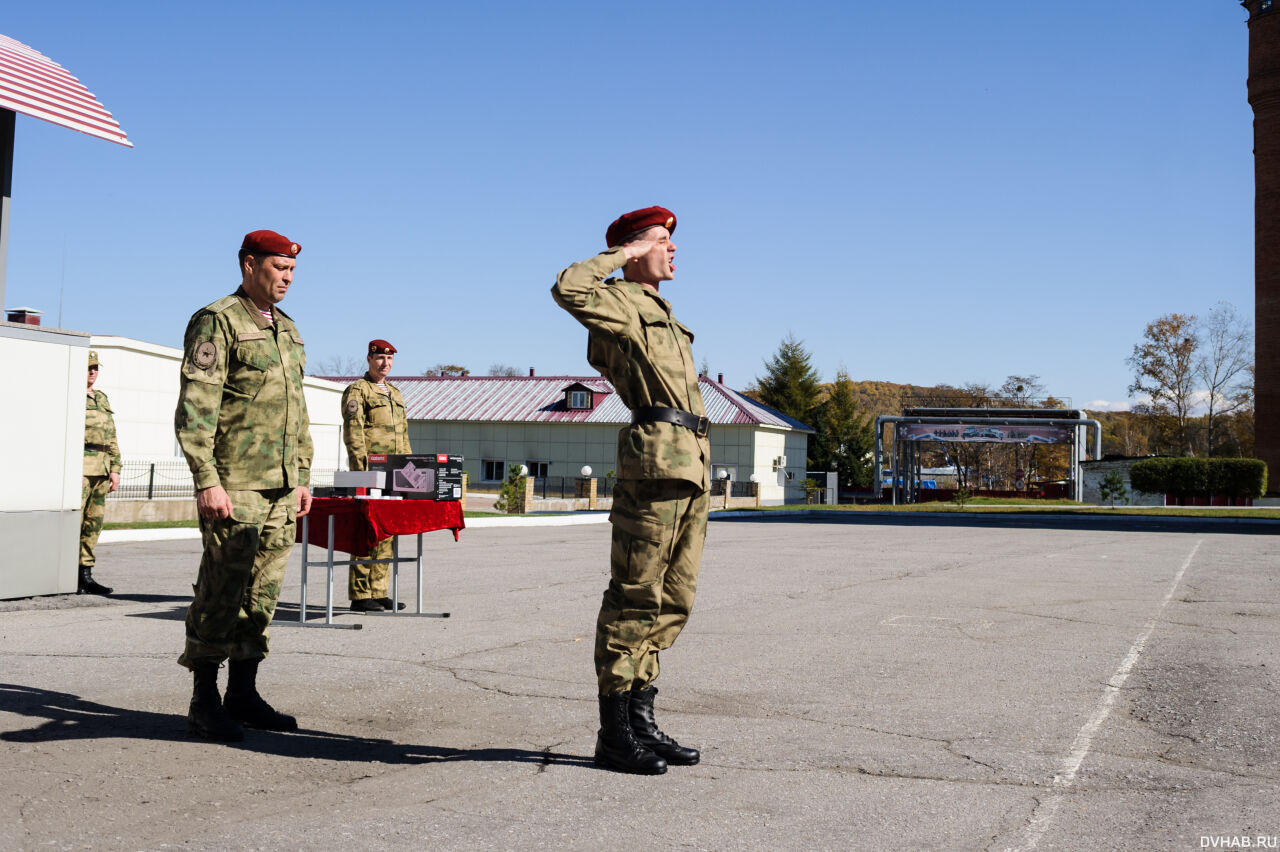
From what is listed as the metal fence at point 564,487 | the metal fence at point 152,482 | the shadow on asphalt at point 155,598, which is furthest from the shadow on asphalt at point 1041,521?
the shadow on asphalt at point 155,598

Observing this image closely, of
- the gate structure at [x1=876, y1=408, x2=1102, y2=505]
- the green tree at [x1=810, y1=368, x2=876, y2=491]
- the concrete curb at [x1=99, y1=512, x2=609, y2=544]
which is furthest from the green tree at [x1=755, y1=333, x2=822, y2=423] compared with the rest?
the concrete curb at [x1=99, y1=512, x2=609, y2=544]

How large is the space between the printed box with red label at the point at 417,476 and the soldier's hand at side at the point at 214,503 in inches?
143

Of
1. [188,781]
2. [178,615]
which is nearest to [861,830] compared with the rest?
[188,781]

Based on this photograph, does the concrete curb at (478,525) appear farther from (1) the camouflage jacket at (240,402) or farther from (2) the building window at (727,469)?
(2) the building window at (727,469)

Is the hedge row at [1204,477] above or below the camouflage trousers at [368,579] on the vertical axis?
above

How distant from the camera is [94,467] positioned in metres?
10.2

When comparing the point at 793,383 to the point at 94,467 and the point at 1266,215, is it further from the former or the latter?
the point at 94,467

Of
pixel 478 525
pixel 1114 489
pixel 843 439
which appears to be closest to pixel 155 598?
pixel 478 525

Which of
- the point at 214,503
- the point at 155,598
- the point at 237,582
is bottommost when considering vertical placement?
the point at 155,598

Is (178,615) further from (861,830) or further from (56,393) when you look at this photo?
(861,830)

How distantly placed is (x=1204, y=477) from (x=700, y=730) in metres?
49.3

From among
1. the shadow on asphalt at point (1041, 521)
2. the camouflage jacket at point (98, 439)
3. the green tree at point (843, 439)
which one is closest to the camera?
the camouflage jacket at point (98, 439)

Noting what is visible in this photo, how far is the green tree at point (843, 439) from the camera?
75562 mm

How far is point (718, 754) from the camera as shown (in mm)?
4531
